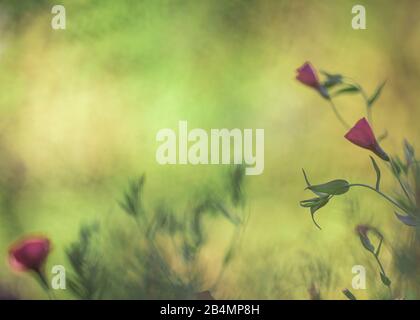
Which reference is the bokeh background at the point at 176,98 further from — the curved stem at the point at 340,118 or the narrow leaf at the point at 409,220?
the narrow leaf at the point at 409,220

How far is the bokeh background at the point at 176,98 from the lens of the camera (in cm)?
142

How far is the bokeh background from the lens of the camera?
142 centimetres

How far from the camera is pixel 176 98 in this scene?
145 centimetres

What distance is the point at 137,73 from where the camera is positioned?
1464 mm

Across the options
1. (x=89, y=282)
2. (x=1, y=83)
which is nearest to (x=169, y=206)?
(x=89, y=282)

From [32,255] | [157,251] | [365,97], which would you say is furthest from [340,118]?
[32,255]

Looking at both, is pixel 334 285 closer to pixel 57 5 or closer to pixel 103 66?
pixel 103 66

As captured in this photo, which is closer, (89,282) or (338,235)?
(89,282)

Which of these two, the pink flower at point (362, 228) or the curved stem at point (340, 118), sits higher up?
the curved stem at point (340, 118)

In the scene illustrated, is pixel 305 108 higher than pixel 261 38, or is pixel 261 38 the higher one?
pixel 261 38

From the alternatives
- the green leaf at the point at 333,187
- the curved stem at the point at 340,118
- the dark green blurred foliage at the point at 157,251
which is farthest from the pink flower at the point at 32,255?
the curved stem at the point at 340,118

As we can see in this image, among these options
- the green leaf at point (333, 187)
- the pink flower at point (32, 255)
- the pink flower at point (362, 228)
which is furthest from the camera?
the pink flower at point (362, 228)

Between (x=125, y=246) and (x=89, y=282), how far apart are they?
11 centimetres

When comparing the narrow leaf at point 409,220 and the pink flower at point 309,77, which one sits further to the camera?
the pink flower at point 309,77
